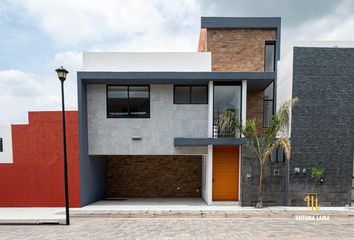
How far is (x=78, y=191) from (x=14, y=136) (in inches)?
173

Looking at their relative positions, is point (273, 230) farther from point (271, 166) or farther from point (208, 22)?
point (208, 22)

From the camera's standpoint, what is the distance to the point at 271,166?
9680mm

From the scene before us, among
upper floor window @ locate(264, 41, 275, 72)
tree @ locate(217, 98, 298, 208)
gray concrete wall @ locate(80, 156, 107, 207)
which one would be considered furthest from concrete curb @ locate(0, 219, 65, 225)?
upper floor window @ locate(264, 41, 275, 72)

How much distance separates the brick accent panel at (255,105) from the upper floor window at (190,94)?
3128 millimetres

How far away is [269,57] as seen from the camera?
11539mm

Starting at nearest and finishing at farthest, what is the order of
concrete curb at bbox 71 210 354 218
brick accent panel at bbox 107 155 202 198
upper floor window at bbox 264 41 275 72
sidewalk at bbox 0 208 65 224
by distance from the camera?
sidewalk at bbox 0 208 65 224 → concrete curb at bbox 71 210 354 218 → upper floor window at bbox 264 41 275 72 → brick accent panel at bbox 107 155 202 198

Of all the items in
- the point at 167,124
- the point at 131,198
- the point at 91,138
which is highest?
the point at 167,124

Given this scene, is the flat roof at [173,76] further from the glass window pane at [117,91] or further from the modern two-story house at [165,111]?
the glass window pane at [117,91]

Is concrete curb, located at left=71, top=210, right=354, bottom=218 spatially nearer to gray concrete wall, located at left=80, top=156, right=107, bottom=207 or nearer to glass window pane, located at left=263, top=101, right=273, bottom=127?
gray concrete wall, located at left=80, top=156, right=107, bottom=207

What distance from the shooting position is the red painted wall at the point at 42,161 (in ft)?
31.7

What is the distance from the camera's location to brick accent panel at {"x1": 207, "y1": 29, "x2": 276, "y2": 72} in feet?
36.2

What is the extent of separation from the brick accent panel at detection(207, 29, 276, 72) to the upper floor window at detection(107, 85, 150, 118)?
4.60 metres

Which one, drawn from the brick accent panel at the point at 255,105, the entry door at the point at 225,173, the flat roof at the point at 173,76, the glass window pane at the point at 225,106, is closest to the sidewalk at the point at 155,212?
the entry door at the point at 225,173

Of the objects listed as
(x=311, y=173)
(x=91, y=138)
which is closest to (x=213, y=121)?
(x=311, y=173)
